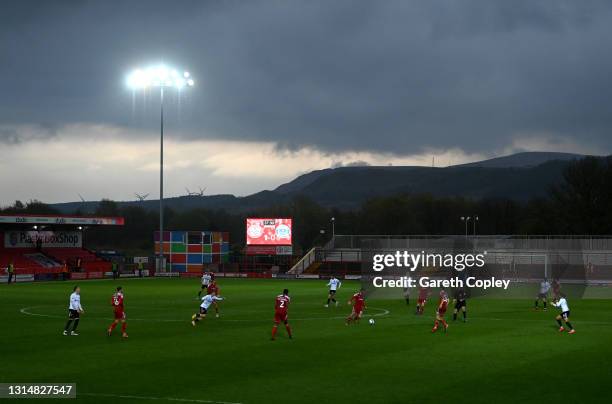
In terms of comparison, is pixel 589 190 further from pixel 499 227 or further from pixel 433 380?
pixel 433 380

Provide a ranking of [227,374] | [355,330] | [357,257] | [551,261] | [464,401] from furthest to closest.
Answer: [357,257] < [551,261] < [355,330] < [227,374] < [464,401]

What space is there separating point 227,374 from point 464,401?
7428mm

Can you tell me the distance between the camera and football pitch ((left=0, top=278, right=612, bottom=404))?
20.9m

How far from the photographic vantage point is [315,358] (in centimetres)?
2694

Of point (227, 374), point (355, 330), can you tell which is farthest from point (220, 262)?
point (227, 374)

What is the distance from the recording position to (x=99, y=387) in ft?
70.2

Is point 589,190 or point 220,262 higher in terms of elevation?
point 589,190

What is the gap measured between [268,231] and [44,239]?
95.7 feet

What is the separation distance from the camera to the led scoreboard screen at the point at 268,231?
10581cm

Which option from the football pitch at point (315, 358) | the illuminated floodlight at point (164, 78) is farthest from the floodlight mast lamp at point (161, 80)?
the football pitch at point (315, 358)

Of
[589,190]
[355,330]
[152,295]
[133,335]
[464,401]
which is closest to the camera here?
[464,401]

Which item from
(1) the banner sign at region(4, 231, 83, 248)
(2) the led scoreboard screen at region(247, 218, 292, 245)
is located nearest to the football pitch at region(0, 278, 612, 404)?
(1) the banner sign at region(4, 231, 83, 248)

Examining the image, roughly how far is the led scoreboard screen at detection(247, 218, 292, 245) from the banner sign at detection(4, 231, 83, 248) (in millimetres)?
23835

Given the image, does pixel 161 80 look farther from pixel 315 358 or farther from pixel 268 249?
pixel 315 358
